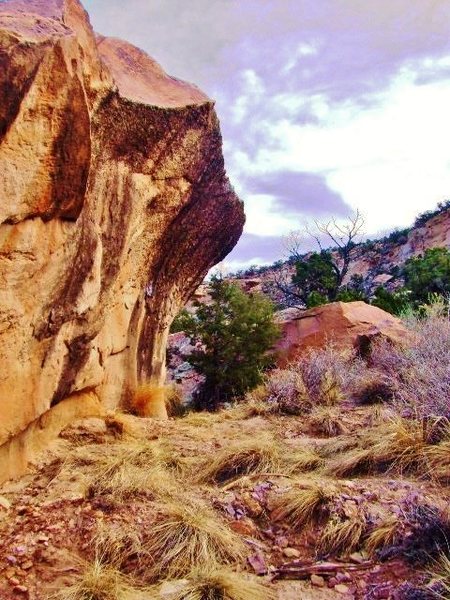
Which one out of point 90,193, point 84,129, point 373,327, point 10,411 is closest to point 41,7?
point 84,129

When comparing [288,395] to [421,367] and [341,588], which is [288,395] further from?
[341,588]

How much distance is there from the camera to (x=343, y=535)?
11.0 ft

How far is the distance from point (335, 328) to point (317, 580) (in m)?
9.85

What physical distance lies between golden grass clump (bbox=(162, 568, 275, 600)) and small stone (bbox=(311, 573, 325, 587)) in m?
0.26

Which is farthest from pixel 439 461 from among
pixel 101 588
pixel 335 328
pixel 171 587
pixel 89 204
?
pixel 335 328

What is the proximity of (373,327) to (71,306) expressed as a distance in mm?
9184

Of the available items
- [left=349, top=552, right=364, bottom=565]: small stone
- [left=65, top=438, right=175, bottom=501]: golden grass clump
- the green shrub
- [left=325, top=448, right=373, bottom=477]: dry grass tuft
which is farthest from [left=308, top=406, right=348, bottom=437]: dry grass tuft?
the green shrub

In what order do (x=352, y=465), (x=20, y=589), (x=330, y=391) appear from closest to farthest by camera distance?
(x=20, y=589)
(x=352, y=465)
(x=330, y=391)

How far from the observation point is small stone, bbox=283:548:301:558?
3309mm

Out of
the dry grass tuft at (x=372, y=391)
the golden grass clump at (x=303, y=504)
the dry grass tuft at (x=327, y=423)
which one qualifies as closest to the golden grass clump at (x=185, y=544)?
the golden grass clump at (x=303, y=504)

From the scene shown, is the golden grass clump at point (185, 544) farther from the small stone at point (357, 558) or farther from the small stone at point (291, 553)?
the small stone at point (357, 558)

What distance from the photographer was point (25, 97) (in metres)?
3.28

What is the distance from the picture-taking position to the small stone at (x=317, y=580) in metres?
2.93

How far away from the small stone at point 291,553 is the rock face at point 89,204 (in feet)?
6.83
